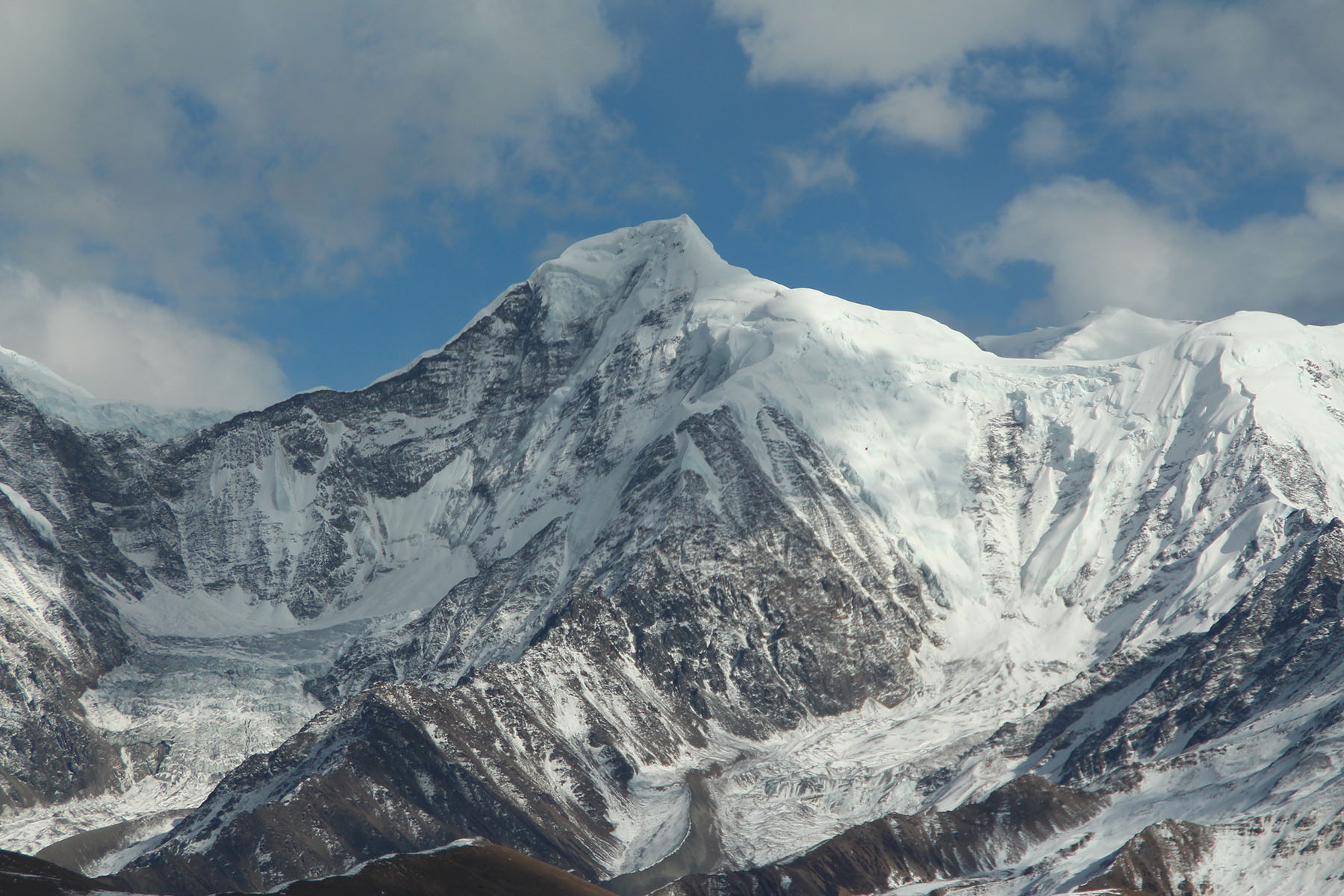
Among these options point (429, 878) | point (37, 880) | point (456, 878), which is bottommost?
point (456, 878)

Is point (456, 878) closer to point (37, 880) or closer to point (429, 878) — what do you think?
point (429, 878)

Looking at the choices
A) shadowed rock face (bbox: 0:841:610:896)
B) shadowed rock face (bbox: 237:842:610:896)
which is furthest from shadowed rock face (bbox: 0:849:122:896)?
shadowed rock face (bbox: 237:842:610:896)

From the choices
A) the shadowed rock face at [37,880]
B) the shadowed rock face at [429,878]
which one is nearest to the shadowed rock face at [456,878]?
the shadowed rock face at [429,878]

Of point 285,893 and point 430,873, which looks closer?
point 285,893

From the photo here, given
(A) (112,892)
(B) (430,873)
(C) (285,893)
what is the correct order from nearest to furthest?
(A) (112,892) → (C) (285,893) → (B) (430,873)

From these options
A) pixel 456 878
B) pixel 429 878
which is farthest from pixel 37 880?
pixel 456 878

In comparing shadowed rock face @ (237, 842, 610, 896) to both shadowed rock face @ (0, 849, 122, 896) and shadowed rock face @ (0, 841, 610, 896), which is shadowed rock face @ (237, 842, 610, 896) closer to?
shadowed rock face @ (0, 841, 610, 896)

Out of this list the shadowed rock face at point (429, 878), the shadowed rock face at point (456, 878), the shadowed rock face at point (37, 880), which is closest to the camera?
the shadowed rock face at point (37, 880)

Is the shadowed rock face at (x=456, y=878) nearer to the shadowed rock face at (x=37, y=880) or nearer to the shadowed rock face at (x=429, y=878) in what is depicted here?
the shadowed rock face at (x=429, y=878)

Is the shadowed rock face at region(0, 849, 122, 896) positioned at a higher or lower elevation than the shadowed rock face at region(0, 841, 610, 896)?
higher

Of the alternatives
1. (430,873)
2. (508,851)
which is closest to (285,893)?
(430,873)

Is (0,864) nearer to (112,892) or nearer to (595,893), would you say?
(112,892)
